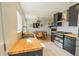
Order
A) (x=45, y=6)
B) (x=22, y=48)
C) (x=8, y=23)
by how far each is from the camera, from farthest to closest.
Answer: (x=45, y=6), (x=22, y=48), (x=8, y=23)

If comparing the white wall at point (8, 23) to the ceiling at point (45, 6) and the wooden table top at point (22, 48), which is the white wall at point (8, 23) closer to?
the wooden table top at point (22, 48)

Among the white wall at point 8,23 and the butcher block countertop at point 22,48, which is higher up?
the white wall at point 8,23

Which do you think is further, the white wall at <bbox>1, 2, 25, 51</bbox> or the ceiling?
the ceiling

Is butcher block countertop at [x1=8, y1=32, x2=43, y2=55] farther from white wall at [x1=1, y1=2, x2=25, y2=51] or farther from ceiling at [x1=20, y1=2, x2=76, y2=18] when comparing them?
ceiling at [x1=20, y1=2, x2=76, y2=18]

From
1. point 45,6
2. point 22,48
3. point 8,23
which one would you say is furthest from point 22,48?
point 45,6

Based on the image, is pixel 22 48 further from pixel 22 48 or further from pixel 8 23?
pixel 8 23

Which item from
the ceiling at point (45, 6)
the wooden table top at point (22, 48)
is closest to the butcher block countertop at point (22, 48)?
the wooden table top at point (22, 48)

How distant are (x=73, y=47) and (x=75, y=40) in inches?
14.5

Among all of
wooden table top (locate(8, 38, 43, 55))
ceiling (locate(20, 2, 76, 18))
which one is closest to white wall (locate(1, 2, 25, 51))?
wooden table top (locate(8, 38, 43, 55))

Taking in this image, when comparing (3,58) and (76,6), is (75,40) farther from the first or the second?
(3,58)

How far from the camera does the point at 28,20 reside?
32.8 feet

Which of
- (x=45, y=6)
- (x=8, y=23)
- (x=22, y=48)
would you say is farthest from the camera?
(x=45, y=6)

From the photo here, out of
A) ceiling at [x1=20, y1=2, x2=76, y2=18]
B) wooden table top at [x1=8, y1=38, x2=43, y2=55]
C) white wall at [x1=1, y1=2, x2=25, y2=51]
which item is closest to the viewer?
white wall at [x1=1, y1=2, x2=25, y2=51]

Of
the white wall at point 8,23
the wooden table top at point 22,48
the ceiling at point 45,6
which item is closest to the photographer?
the white wall at point 8,23
